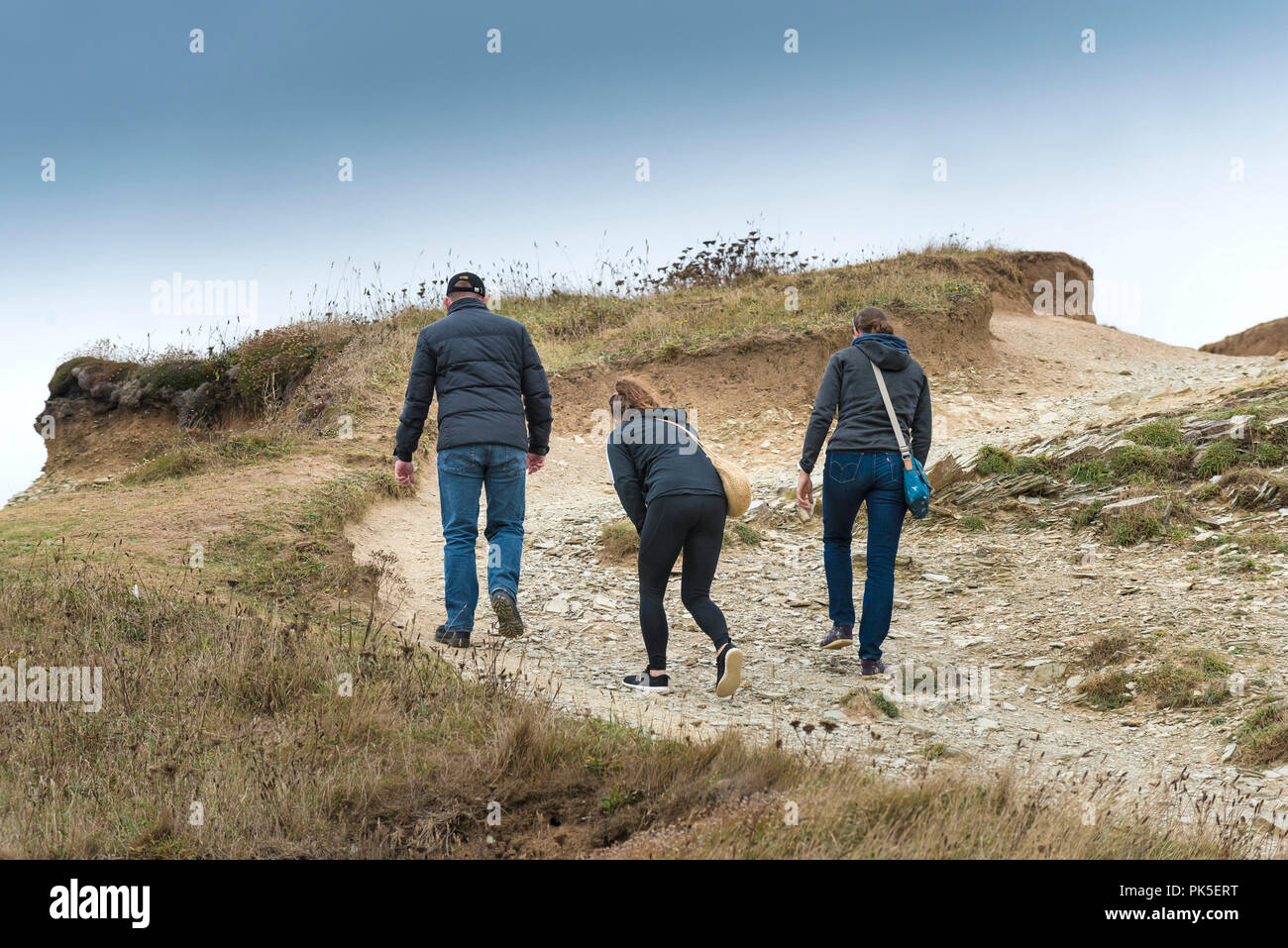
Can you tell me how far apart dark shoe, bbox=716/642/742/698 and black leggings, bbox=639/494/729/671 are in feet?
0.33

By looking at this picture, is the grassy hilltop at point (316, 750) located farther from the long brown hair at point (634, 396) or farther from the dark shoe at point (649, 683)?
the long brown hair at point (634, 396)

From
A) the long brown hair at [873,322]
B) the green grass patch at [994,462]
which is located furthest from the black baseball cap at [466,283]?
the green grass patch at [994,462]

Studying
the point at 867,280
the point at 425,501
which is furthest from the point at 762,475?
the point at 867,280

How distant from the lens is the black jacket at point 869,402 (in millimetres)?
6387

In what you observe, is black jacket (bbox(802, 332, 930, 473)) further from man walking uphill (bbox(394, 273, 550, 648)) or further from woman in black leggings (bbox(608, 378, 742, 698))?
man walking uphill (bbox(394, 273, 550, 648))

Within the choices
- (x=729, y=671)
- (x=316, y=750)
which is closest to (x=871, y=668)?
(x=729, y=671)

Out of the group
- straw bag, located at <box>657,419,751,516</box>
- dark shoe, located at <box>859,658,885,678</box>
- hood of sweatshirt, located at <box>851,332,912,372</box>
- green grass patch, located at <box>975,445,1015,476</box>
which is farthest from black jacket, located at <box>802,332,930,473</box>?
green grass patch, located at <box>975,445,1015,476</box>

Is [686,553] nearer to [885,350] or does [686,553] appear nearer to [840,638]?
[840,638]

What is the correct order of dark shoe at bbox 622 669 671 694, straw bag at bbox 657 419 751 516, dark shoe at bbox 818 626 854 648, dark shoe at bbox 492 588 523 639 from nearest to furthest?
straw bag at bbox 657 419 751 516 < dark shoe at bbox 622 669 671 694 < dark shoe at bbox 818 626 854 648 < dark shoe at bbox 492 588 523 639

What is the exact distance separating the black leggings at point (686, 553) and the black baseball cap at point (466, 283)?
2.33 m

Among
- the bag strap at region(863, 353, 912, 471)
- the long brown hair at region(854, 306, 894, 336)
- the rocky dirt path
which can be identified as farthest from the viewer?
the long brown hair at region(854, 306, 894, 336)

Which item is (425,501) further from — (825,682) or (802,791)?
(802,791)

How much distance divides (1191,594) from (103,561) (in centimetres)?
818

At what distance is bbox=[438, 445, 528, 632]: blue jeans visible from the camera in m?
6.72
